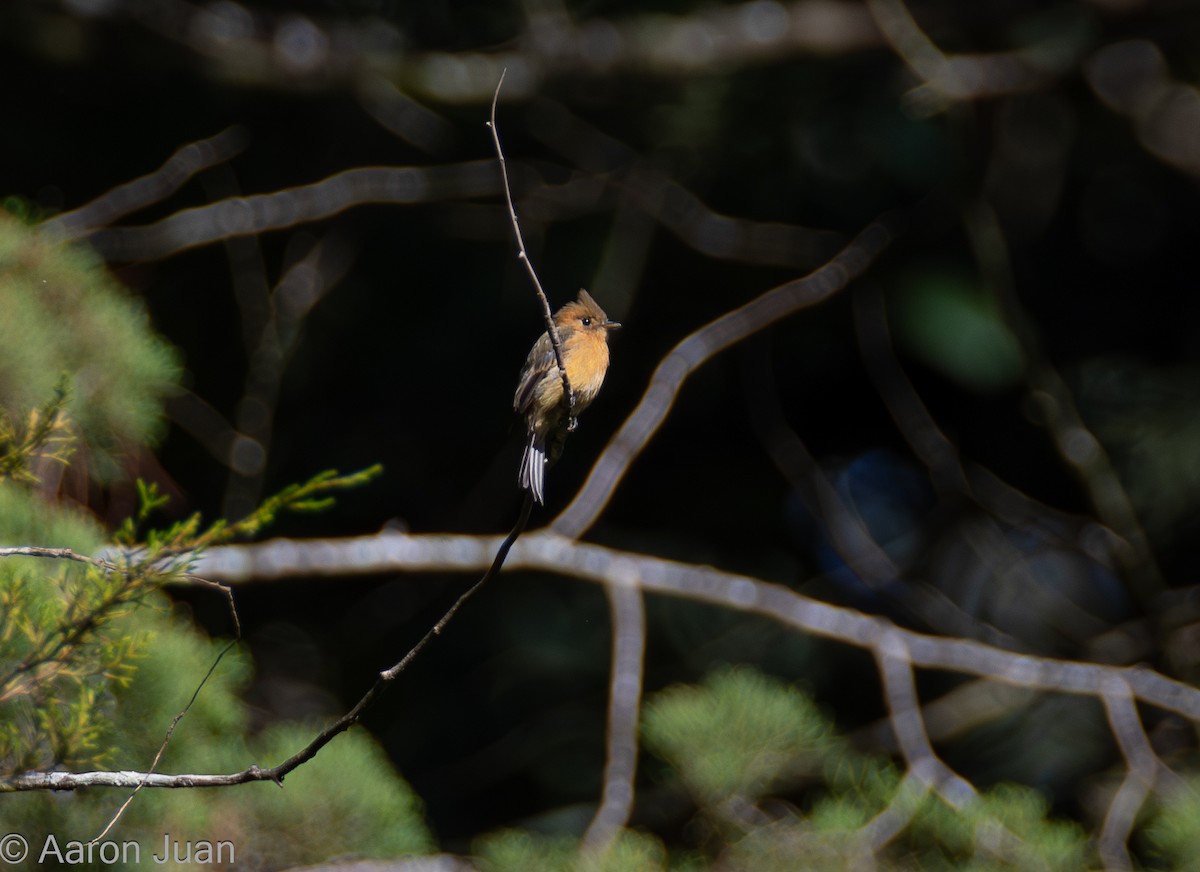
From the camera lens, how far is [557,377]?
134 inches

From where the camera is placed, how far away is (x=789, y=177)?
6.46 metres

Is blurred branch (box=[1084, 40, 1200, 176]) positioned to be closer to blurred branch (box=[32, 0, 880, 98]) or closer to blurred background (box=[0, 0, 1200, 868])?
blurred background (box=[0, 0, 1200, 868])

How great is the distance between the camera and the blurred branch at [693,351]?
4.70 metres

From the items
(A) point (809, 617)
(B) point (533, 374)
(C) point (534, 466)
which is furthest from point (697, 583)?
(C) point (534, 466)

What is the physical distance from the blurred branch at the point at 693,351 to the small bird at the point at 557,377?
2.81 feet

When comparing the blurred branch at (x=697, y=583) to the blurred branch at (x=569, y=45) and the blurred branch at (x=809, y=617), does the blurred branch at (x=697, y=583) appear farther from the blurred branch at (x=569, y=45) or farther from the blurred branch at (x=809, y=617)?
the blurred branch at (x=569, y=45)

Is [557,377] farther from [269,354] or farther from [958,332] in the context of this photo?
[958,332]

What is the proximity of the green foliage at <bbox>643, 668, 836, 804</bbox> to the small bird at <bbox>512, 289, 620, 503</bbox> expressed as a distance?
77 cm


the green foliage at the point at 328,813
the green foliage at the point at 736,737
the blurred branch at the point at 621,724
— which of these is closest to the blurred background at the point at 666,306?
the blurred branch at the point at 621,724

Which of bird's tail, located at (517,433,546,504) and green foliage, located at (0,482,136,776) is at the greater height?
bird's tail, located at (517,433,546,504)

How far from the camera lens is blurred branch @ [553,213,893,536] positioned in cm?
470

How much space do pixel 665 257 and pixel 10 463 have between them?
480cm

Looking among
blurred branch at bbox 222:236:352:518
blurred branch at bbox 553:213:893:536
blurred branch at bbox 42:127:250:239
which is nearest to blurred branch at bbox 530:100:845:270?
blurred branch at bbox 553:213:893:536

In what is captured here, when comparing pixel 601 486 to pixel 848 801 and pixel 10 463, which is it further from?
pixel 10 463
